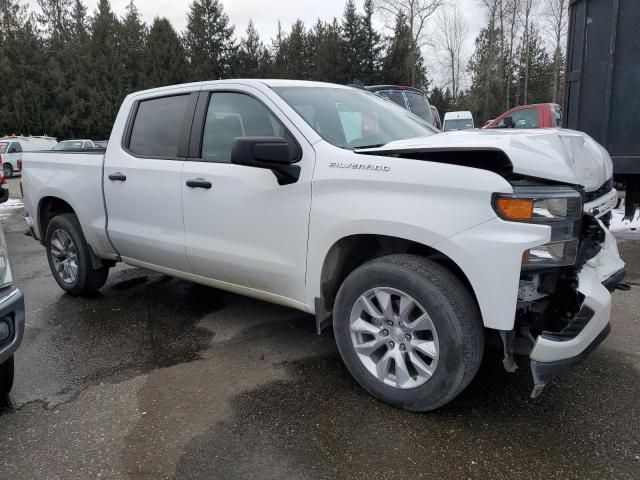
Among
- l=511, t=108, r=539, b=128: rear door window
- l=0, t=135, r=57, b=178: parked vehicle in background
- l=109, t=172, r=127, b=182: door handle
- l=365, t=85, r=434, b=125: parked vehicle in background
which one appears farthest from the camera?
l=0, t=135, r=57, b=178: parked vehicle in background

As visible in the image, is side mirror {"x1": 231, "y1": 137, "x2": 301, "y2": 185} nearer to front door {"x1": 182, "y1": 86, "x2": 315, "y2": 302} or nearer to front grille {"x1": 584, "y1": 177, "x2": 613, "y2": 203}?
front door {"x1": 182, "y1": 86, "x2": 315, "y2": 302}

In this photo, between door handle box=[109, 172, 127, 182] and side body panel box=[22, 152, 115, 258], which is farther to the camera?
side body panel box=[22, 152, 115, 258]

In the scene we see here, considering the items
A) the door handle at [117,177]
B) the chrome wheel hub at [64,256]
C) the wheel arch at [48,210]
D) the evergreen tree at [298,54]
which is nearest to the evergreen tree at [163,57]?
the evergreen tree at [298,54]

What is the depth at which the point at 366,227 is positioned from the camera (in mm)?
2725

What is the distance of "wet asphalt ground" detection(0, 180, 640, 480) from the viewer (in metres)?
2.37

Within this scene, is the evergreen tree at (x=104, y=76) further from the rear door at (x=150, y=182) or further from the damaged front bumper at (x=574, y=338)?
the damaged front bumper at (x=574, y=338)

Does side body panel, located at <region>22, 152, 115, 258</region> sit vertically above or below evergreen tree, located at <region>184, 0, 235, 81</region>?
below

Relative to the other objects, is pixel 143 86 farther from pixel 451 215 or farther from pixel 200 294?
pixel 451 215

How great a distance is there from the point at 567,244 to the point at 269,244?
1.70 metres

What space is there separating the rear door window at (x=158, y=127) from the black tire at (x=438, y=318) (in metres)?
1.97

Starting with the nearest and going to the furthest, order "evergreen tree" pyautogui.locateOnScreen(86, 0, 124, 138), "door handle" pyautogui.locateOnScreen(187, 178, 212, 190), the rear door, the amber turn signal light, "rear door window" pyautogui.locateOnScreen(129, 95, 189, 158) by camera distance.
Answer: the amber turn signal light < "door handle" pyautogui.locateOnScreen(187, 178, 212, 190) < the rear door < "rear door window" pyautogui.locateOnScreen(129, 95, 189, 158) < "evergreen tree" pyautogui.locateOnScreen(86, 0, 124, 138)

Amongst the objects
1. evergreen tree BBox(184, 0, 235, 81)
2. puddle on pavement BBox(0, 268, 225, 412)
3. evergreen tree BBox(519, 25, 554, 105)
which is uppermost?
evergreen tree BBox(184, 0, 235, 81)

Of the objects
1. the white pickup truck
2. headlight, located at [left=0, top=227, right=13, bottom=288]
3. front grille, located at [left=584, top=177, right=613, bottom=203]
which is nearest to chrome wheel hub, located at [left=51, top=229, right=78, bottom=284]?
the white pickup truck

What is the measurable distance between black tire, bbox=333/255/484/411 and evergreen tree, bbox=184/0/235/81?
47.1 metres
